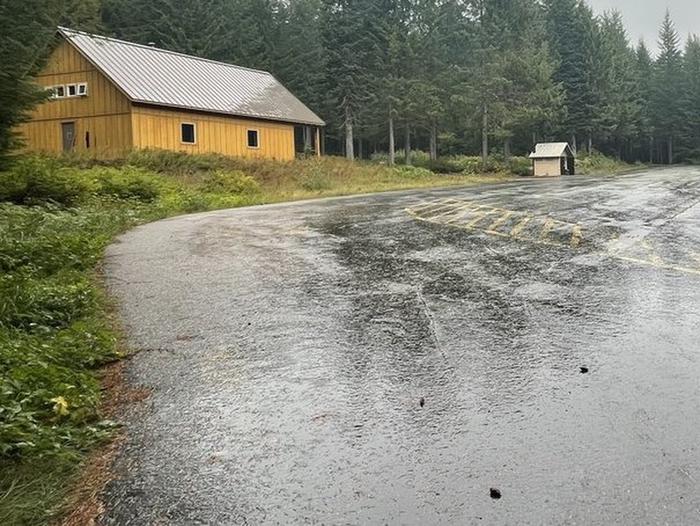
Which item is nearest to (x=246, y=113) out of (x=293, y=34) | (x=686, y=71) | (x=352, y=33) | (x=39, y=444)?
(x=352, y=33)

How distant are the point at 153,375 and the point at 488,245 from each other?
6334mm

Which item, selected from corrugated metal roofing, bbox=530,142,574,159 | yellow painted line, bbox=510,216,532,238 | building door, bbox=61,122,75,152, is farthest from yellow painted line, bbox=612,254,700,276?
corrugated metal roofing, bbox=530,142,574,159

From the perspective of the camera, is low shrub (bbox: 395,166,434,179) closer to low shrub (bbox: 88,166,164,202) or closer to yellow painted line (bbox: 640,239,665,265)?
low shrub (bbox: 88,166,164,202)

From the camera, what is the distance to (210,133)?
3134cm

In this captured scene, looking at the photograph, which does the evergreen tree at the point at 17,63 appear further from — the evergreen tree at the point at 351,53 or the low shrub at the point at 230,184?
the evergreen tree at the point at 351,53

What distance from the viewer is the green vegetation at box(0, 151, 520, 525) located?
334 centimetres

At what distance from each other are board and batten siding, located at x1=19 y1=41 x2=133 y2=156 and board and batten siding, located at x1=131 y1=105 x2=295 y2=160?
873mm

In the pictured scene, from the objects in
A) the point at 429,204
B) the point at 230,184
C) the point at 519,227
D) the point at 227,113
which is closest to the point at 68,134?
the point at 227,113

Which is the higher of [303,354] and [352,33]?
[352,33]

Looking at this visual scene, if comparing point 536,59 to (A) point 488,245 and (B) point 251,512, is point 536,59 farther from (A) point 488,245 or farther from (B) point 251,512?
(B) point 251,512

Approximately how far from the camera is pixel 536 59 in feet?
153

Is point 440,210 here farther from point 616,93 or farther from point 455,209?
point 616,93

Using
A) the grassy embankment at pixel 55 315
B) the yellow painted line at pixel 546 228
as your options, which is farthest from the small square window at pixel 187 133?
the yellow painted line at pixel 546 228

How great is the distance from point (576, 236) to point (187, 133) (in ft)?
77.8
